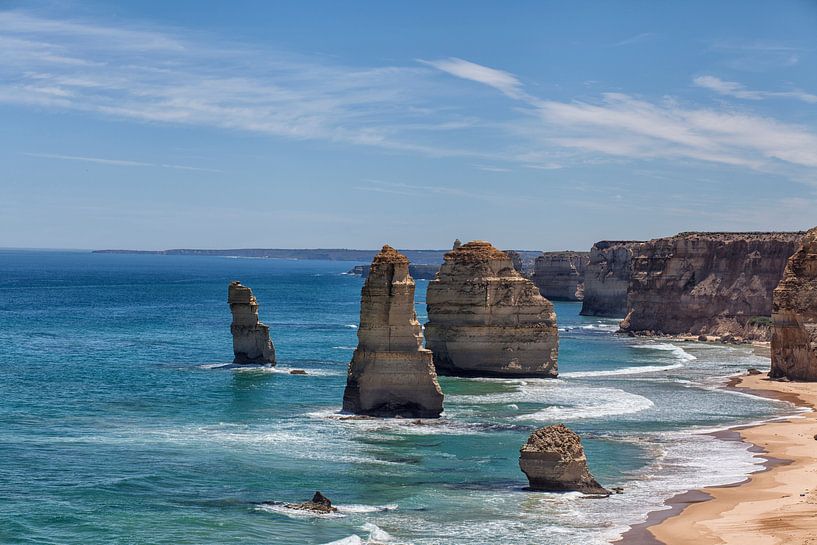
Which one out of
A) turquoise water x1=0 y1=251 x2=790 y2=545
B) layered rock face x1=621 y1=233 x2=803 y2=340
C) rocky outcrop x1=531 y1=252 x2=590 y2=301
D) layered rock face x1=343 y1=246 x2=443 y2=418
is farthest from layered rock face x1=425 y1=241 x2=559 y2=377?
rocky outcrop x1=531 y1=252 x2=590 y2=301

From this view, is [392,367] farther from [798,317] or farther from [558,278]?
[558,278]

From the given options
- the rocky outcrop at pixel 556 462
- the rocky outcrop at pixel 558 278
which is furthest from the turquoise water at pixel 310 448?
the rocky outcrop at pixel 558 278

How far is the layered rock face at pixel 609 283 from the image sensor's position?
481 feet

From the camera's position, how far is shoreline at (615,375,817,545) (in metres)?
30.6

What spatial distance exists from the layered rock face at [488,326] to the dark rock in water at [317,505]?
32.9m

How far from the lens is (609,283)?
487 feet

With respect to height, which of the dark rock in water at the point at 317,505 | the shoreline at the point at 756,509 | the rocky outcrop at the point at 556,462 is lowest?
the dark rock in water at the point at 317,505

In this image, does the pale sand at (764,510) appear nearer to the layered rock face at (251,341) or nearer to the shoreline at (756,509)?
the shoreline at (756,509)

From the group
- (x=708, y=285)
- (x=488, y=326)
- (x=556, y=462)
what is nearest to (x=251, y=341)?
(x=488, y=326)

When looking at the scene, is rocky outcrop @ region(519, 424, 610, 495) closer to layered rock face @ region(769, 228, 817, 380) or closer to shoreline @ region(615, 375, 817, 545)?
shoreline @ region(615, 375, 817, 545)

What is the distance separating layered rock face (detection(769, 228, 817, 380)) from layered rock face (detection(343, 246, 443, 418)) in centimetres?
2628

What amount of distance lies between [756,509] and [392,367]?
62.0 ft

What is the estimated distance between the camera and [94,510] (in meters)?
32.9

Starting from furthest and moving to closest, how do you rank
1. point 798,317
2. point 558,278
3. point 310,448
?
point 558,278
point 798,317
point 310,448
